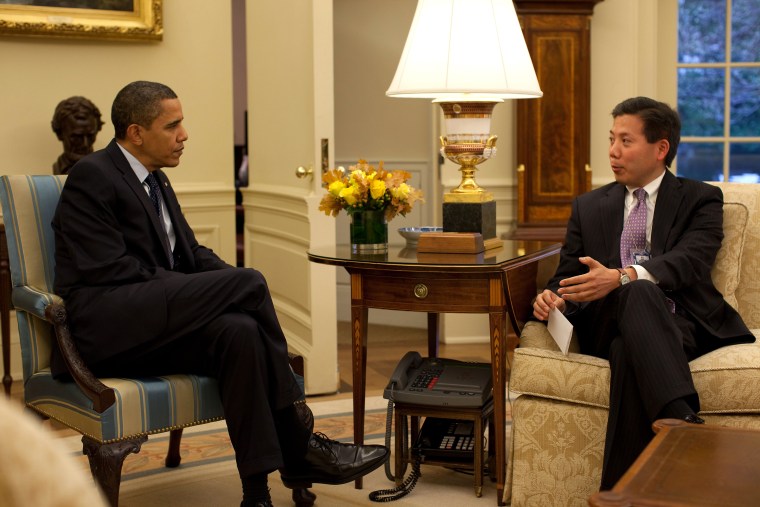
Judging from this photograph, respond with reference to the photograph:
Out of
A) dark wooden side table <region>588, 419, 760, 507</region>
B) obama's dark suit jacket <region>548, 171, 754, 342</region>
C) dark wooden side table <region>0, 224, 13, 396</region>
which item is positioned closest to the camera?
dark wooden side table <region>588, 419, 760, 507</region>

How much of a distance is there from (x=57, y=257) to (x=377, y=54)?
12.3 ft

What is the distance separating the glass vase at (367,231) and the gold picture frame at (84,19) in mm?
2314

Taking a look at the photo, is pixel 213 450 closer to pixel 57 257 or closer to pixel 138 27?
pixel 57 257

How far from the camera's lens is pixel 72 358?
2.64 meters

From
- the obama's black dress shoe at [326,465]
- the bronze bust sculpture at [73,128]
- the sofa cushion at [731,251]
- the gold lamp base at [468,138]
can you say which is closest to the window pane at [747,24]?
the sofa cushion at [731,251]

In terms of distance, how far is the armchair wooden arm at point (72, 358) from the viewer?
8.39ft

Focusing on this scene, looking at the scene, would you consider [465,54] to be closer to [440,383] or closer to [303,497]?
[440,383]

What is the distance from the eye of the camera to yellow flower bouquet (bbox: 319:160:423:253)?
10.3 ft

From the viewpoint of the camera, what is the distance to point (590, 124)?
5492mm

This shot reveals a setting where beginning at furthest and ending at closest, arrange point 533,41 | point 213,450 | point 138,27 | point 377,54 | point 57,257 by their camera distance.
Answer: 1. point 377,54
2. point 533,41
3. point 138,27
4. point 213,450
5. point 57,257

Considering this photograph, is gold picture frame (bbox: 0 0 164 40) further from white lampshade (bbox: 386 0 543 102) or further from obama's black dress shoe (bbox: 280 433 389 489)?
obama's black dress shoe (bbox: 280 433 389 489)

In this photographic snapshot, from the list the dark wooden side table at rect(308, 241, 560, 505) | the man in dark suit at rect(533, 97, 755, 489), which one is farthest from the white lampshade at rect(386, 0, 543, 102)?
the dark wooden side table at rect(308, 241, 560, 505)

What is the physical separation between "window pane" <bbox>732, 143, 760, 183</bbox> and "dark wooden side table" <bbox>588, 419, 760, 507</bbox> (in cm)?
390

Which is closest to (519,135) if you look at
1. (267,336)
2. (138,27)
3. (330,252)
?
(138,27)
